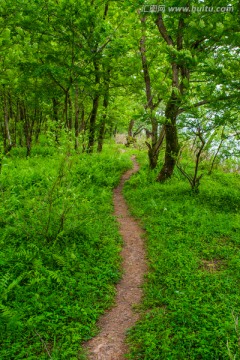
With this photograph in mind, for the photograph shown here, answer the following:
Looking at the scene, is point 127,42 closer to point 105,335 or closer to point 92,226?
point 92,226

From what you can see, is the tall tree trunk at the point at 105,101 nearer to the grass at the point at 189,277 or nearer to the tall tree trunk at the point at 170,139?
the tall tree trunk at the point at 170,139

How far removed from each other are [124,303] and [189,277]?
60.0 inches

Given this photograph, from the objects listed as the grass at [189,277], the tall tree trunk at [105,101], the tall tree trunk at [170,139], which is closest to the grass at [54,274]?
the grass at [189,277]

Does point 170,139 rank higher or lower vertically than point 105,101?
lower

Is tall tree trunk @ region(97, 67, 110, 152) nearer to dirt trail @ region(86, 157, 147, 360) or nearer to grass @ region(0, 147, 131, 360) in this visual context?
grass @ region(0, 147, 131, 360)

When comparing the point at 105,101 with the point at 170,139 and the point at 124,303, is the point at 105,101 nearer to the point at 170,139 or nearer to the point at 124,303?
the point at 170,139

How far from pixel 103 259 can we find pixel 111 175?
7.40 m

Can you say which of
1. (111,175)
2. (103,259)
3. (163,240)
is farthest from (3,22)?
(111,175)

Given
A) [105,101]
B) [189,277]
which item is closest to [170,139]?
[189,277]

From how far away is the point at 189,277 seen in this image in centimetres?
596

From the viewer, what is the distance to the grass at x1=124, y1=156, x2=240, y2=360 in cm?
436

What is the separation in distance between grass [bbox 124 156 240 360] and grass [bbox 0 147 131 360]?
37.2 inches

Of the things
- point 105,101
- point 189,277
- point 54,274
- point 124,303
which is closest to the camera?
point 54,274

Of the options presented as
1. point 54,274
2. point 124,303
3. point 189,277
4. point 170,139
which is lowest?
point 124,303
